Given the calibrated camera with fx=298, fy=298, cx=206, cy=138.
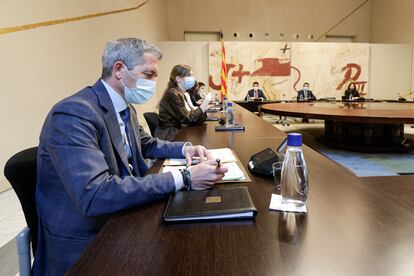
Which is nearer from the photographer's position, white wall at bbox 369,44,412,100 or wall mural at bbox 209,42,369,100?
wall mural at bbox 209,42,369,100

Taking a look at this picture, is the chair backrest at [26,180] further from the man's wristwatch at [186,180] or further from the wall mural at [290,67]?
the wall mural at [290,67]

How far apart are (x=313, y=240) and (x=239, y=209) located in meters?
0.19

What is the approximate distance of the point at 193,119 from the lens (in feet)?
8.30

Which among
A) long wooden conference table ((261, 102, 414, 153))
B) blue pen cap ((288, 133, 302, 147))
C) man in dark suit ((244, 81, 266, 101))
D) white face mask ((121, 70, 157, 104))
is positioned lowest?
long wooden conference table ((261, 102, 414, 153))

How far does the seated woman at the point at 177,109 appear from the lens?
100.0 inches

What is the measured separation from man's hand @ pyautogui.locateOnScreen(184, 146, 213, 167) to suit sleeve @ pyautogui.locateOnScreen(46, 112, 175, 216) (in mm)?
407

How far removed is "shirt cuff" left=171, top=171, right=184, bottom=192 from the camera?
90cm

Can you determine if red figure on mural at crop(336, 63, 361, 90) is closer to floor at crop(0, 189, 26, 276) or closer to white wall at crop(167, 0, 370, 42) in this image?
white wall at crop(167, 0, 370, 42)

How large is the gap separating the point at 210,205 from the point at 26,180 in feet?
1.99

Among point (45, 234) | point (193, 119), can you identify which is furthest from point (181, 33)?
point (45, 234)

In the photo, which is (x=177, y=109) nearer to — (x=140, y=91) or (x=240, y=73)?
(x=140, y=91)

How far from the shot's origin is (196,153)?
4.39ft

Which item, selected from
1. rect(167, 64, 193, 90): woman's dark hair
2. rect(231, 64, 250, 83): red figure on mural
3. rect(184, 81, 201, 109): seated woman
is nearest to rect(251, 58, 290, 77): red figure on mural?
rect(231, 64, 250, 83): red figure on mural

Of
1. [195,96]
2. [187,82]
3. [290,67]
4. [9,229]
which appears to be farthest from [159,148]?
[290,67]
